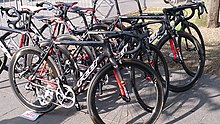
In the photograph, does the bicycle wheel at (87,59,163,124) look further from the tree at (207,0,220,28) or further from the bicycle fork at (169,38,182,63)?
the tree at (207,0,220,28)

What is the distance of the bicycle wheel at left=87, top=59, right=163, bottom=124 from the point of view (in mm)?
2869

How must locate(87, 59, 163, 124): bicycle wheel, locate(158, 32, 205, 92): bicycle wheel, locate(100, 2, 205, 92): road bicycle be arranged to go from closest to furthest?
locate(87, 59, 163, 124): bicycle wheel → locate(100, 2, 205, 92): road bicycle → locate(158, 32, 205, 92): bicycle wheel

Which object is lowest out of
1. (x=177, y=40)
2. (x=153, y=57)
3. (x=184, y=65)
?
(x=184, y=65)

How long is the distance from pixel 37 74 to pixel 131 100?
1.26 m

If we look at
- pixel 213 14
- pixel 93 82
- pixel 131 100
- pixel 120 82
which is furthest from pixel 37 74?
pixel 213 14

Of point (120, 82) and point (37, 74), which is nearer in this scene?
point (120, 82)

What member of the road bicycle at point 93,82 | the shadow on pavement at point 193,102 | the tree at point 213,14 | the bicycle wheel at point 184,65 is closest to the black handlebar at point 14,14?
the road bicycle at point 93,82

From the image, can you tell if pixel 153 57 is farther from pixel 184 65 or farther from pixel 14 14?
pixel 14 14

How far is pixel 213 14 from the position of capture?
22.8 feet

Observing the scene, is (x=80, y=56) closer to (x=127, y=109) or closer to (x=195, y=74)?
(x=127, y=109)

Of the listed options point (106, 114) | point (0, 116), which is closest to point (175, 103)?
point (106, 114)

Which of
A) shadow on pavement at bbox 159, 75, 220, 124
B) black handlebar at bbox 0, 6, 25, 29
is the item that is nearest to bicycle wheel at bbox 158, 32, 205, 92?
shadow on pavement at bbox 159, 75, 220, 124

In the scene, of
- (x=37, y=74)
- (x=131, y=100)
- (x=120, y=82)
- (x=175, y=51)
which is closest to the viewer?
(x=120, y=82)

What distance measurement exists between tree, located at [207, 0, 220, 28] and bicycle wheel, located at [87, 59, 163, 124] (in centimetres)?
374
